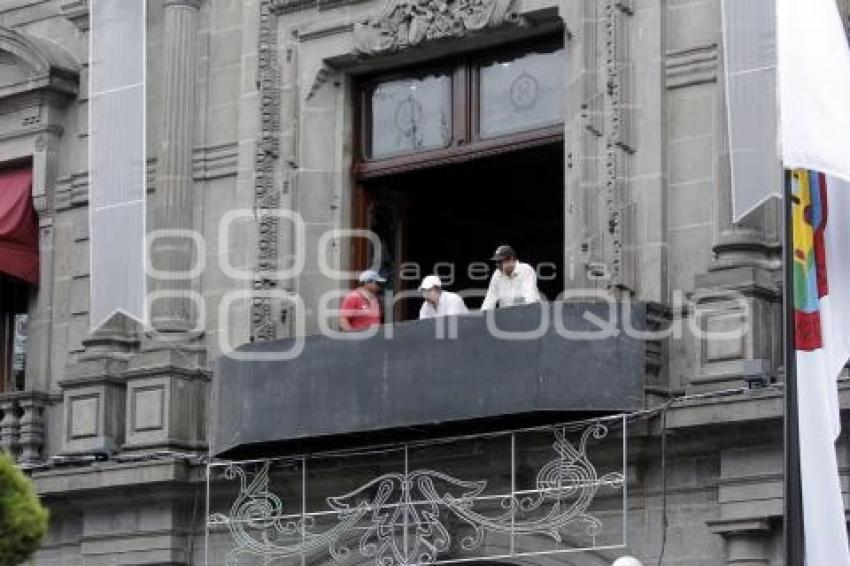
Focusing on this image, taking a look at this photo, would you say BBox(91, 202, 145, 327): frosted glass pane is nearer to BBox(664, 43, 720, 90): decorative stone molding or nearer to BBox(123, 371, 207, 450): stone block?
BBox(123, 371, 207, 450): stone block

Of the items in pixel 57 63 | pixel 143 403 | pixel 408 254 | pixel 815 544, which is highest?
pixel 57 63

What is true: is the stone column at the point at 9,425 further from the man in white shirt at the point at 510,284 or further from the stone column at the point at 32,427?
the man in white shirt at the point at 510,284

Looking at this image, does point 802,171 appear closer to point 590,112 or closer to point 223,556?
point 590,112

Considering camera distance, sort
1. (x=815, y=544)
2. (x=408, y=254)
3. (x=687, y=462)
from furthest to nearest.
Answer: (x=408, y=254), (x=687, y=462), (x=815, y=544)

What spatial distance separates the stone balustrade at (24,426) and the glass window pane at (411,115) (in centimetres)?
454

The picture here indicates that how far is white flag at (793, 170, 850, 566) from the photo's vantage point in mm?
19406

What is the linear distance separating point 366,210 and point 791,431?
8375 mm

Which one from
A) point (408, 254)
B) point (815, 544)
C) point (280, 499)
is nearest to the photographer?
point (815, 544)

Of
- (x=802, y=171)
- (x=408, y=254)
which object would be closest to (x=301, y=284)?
(x=408, y=254)

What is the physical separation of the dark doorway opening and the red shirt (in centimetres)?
128

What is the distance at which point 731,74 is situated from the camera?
2283 cm

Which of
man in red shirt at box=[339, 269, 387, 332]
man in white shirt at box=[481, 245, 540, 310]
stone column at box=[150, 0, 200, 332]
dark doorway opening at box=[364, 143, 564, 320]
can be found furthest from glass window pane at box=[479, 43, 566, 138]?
stone column at box=[150, 0, 200, 332]

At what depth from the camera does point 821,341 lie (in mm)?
20031

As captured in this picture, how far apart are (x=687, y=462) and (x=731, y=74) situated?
3.36 metres
